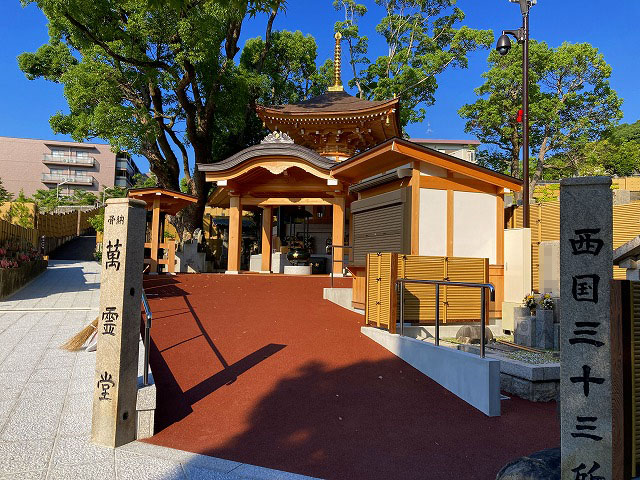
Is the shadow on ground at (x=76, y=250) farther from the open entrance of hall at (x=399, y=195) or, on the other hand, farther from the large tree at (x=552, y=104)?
the large tree at (x=552, y=104)

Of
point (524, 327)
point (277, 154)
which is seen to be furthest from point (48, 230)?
point (524, 327)

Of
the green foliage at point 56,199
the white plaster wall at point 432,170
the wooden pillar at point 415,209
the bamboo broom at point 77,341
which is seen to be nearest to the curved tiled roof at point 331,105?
the white plaster wall at point 432,170

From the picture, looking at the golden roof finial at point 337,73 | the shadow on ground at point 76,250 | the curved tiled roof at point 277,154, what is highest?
the golden roof finial at point 337,73

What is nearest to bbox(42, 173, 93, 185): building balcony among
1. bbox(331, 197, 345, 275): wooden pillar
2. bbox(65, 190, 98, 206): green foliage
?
bbox(65, 190, 98, 206): green foliage

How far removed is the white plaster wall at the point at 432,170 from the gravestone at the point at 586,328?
17.5ft

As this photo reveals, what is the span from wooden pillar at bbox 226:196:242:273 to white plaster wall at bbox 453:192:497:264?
25.5 feet

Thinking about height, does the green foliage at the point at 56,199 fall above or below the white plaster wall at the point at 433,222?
above

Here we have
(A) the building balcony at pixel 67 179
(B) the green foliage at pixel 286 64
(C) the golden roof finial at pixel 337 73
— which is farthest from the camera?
(A) the building balcony at pixel 67 179

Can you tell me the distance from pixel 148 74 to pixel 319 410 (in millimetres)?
13731

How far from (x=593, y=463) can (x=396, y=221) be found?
18.9 ft

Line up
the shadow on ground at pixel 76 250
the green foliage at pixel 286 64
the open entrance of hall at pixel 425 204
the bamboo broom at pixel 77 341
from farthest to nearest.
Result: the shadow on ground at pixel 76 250 < the green foliage at pixel 286 64 < the open entrance of hall at pixel 425 204 < the bamboo broom at pixel 77 341

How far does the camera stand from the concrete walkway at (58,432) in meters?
3.04

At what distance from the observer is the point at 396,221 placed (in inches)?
319

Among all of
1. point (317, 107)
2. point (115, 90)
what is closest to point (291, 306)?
point (317, 107)
